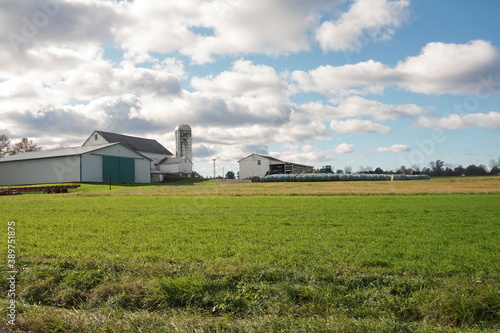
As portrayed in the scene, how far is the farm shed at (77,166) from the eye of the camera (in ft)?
181

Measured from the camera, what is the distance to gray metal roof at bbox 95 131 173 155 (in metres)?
75.4

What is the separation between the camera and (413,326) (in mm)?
4523

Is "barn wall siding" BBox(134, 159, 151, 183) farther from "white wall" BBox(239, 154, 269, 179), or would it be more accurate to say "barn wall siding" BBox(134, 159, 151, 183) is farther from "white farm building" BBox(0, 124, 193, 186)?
"white wall" BBox(239, 154, 269, 179)

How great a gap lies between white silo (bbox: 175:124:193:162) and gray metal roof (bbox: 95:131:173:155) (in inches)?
108

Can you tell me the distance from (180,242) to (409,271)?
5332 mm

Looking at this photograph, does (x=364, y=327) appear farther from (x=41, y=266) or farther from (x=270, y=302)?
(x=41, y=266)

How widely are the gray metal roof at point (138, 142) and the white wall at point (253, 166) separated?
1862cm

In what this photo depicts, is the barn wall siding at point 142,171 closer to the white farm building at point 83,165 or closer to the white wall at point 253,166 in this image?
the white farm building at point 83,165

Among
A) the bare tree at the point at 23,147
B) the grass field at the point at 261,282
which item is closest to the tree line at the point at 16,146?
the bare tree at the point at 23,147

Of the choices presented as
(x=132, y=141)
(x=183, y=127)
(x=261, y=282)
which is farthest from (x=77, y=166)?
(x=261, y=282)

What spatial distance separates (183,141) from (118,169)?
3196 centimetres

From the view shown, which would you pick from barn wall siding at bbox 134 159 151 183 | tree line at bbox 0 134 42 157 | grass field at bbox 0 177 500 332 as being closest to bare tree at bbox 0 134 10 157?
tree line at bbox 0 134 42 157

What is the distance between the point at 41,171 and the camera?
57.9 m

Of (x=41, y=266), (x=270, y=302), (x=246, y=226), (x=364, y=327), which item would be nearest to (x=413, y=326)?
(x=364, y=327)
